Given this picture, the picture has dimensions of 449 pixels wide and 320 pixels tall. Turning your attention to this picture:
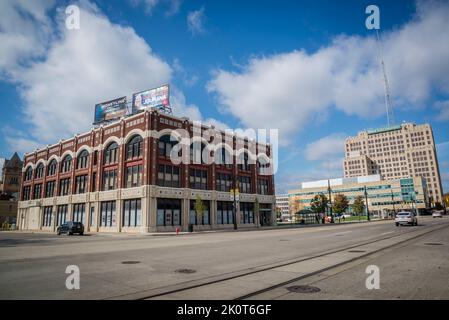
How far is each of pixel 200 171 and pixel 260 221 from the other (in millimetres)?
17605

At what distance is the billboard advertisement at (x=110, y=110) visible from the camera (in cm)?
4938

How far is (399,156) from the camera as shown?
18600 cm

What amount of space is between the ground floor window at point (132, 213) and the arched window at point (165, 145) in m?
7.26

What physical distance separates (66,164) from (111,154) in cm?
1412

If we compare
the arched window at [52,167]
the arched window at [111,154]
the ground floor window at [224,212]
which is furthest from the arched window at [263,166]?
the arched window at [52,167]

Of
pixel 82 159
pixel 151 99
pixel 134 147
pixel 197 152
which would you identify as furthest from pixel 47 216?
pixel 197 152

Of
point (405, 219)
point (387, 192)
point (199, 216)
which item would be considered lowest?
point (405, 219)

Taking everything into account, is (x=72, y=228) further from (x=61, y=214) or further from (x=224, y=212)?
(x=224, y=212)

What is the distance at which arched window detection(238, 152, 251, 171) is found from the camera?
179ft

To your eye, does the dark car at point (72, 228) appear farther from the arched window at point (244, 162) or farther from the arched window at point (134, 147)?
the arched window at point (244, 162)

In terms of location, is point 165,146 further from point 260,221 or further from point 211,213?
point 260,221

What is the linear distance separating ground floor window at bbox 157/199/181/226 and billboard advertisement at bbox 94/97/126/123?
17409 mm

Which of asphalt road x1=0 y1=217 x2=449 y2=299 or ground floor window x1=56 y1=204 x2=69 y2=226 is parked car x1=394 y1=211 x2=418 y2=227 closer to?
asphalt road x1=0 y1=217 x2=449 y2=299
